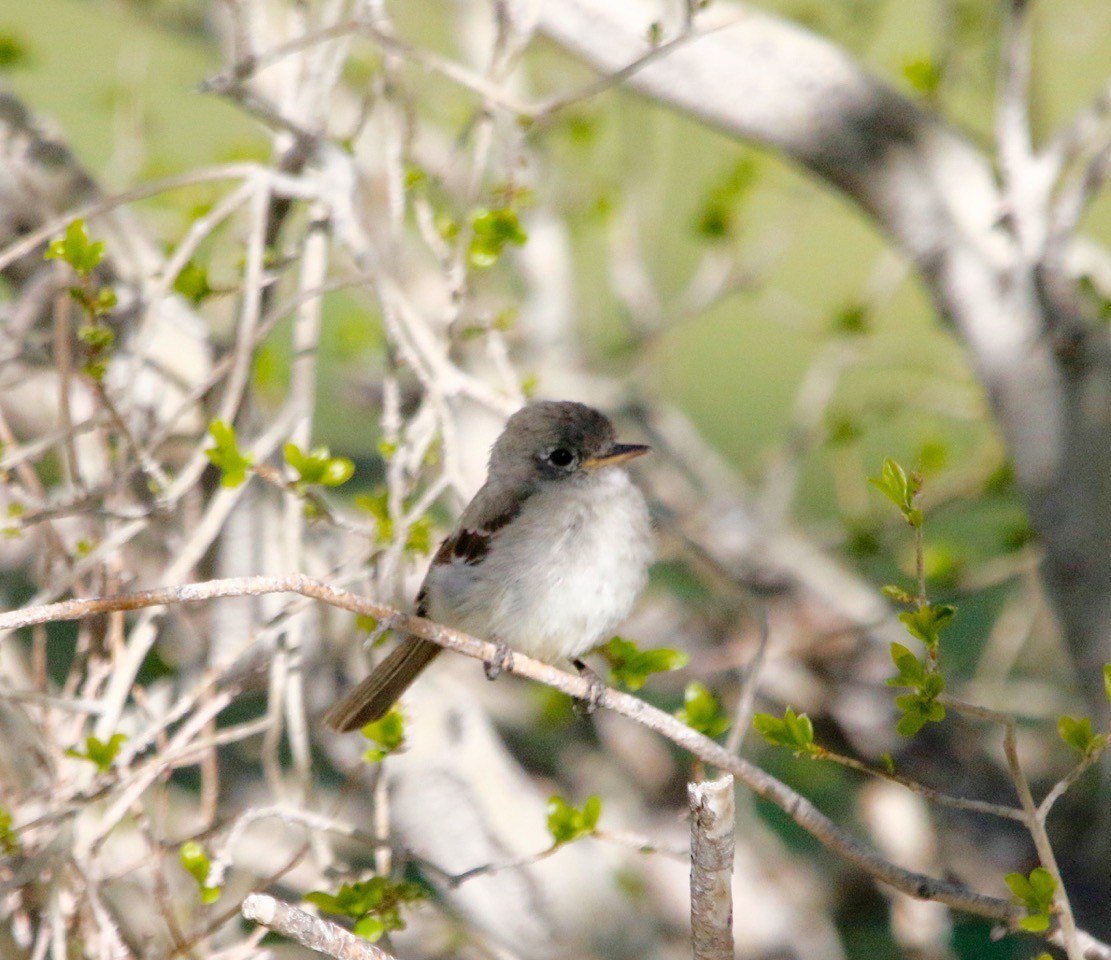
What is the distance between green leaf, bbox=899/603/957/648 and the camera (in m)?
1.84

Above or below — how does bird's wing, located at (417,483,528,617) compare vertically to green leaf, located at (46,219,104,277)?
below

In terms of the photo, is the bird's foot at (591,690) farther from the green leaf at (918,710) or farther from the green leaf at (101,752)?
the green leaf at (101,752)

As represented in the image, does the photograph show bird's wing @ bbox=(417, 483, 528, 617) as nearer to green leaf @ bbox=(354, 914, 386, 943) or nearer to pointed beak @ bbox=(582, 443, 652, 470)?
pointed beak @ bbox=(582, 443, 652, 470)

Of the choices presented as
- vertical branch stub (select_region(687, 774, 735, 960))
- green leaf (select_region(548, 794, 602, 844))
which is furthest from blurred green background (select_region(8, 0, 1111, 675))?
vertical branch stub (select_region(687, 774, 735, 960))

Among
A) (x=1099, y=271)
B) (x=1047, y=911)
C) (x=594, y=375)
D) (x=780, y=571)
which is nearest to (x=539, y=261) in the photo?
(x=594, y=375)

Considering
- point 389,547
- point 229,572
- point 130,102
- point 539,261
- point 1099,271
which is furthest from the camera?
point 539,261

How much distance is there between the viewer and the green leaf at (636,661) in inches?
93.2

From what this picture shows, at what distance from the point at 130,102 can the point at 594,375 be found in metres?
1.91

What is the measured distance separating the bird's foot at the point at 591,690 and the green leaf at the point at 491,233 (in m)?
0.87

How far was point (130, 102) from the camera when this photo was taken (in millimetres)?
4480

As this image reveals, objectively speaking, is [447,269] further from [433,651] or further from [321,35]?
[433,651]

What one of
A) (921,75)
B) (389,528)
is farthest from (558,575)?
(921,75)

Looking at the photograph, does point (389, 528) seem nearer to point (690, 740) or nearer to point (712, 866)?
point (690, 740)

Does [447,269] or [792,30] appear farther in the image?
[792,30]
